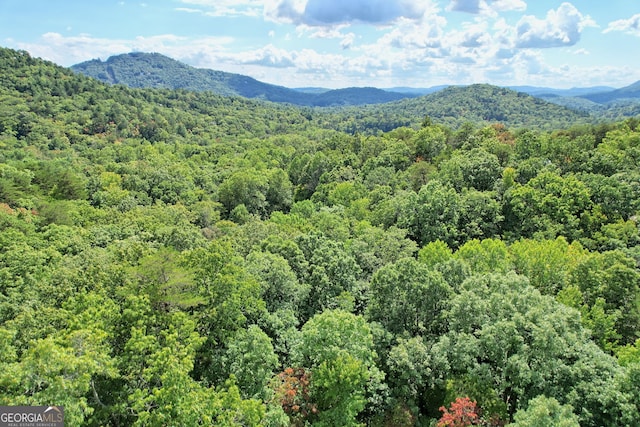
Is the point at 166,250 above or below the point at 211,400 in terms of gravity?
above

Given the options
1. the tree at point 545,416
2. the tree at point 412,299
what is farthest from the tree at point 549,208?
the tree at point 545,416

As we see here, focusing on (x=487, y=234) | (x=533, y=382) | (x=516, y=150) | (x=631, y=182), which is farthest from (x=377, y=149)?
(x=533, y=382)

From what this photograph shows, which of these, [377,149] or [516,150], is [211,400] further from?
[377,149]

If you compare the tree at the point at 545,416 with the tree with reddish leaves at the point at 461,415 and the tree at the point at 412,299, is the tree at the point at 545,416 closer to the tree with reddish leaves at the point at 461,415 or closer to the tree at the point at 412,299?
the tree with reddish leaves at the point at 461,415

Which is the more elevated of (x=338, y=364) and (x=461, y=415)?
(x=338, y=364)

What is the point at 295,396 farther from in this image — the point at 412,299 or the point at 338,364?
the point at 412,299

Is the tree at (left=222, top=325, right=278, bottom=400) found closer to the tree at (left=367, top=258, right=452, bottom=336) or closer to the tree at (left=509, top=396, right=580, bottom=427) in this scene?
the tree at (left=367, top=258, right=452, bottom=336)

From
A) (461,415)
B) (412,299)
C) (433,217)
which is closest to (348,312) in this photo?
(412,299)

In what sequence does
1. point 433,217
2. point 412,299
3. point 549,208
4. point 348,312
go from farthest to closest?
point 549,208
point 433,217
point 412,299
point 348,312

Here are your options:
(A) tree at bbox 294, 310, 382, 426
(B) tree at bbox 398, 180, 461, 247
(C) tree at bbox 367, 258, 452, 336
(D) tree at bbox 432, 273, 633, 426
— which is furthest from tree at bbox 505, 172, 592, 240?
(A) tree at bbox 294, 310, 382, 426
